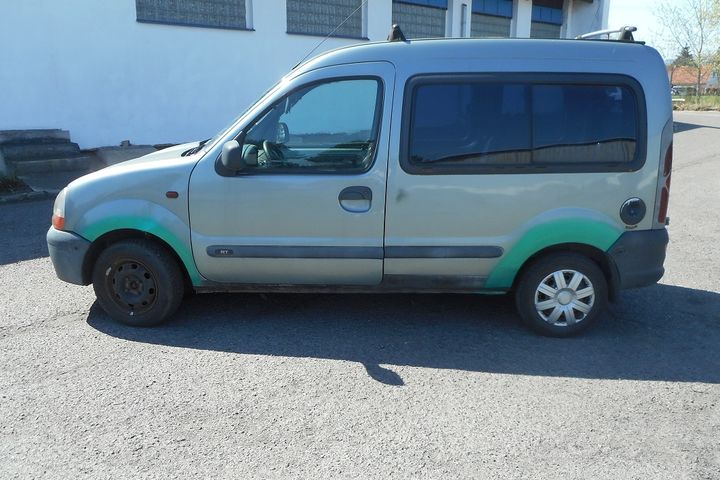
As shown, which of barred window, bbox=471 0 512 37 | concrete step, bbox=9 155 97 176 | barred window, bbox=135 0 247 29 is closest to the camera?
concrete step, bbox=9 155 97 176

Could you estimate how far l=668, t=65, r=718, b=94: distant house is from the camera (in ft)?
156

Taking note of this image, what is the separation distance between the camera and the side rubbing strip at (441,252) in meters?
4.19

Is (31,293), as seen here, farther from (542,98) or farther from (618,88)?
(618,88)

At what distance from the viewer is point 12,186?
9.13 m

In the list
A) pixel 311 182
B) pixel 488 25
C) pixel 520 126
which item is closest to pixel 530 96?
pixel 520 126

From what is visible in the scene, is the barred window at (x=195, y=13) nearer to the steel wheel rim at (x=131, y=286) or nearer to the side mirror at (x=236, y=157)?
the steel wheel rim at (x=131, y=286)

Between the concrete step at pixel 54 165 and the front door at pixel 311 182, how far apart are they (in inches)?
286

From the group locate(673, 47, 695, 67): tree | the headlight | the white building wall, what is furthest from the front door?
locate(673, 47, 695, 67): tree

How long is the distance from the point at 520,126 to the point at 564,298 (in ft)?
4.23

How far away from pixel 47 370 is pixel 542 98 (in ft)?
12.4

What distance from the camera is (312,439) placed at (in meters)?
3.07

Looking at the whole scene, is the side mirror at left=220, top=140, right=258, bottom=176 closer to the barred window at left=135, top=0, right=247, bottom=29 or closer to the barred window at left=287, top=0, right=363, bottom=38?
the barred window at left=135, top=0, right=247, bottom=29

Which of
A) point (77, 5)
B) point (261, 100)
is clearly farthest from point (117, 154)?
point (261, 100)

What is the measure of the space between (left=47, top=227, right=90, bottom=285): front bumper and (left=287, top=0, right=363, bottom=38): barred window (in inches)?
400
